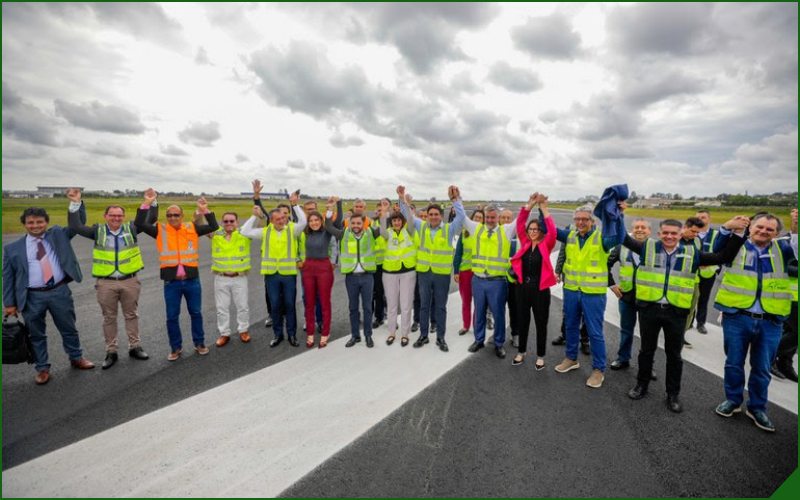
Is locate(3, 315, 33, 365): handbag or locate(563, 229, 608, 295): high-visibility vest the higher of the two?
locate(563, 229, 608, 295): high-visibility vest

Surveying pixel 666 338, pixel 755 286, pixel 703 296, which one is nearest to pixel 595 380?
pixel 666 338

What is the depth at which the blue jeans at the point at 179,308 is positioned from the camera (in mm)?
5391

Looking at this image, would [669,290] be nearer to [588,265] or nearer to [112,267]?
[588,265]

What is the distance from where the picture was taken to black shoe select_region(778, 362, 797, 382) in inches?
193

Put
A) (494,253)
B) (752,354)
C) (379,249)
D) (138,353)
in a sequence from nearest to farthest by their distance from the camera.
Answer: (752,354)
(138,353)
(494,253)
(379,249)

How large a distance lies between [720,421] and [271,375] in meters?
5.46

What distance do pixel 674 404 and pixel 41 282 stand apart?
843 centimetres

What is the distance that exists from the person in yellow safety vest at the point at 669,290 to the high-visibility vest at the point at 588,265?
0.42 m

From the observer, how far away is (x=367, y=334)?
5.87 metres

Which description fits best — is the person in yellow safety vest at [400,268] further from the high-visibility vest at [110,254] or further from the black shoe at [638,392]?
the high-visibility vest at [110,254]

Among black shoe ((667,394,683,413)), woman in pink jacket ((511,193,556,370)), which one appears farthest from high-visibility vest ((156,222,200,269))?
black shoe ((667,394,683,413))

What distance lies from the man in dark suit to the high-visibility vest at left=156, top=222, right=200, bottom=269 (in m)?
1.04

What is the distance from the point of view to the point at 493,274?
18.0 feet

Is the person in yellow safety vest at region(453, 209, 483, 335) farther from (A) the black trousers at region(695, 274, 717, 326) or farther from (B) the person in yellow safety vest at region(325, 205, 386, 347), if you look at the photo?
(A) the black trousers at region(695, 274, 717, 326)
